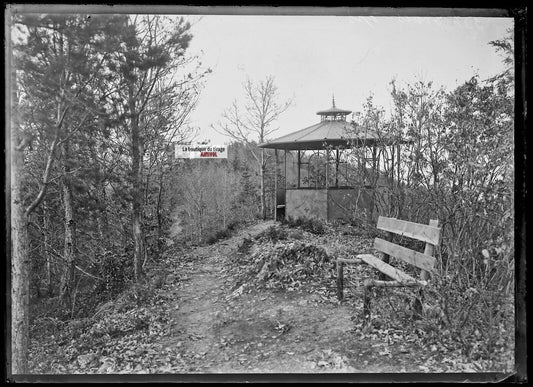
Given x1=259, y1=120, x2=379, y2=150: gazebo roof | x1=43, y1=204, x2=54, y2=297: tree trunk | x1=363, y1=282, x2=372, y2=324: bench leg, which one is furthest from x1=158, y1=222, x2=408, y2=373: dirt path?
x1=259, y1=120, x2=379, y2=150: gazebo roof

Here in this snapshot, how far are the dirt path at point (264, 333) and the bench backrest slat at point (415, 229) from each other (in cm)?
116

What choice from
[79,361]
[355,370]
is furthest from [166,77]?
[355,370]

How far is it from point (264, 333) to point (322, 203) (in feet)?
20.1

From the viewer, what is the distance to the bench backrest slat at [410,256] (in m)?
3.92

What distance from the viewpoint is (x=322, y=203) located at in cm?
1020

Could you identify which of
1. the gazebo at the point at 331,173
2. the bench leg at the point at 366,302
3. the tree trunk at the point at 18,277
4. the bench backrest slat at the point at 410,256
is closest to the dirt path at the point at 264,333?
the bench leg at the point at 366,302

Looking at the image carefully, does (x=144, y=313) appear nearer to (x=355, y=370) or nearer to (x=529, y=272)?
(x=355, y=370)

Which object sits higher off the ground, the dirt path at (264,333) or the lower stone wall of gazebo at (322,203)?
the lower stone wall of gazebo at (322,203)

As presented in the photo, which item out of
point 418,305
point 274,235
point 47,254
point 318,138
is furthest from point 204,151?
point 318,138

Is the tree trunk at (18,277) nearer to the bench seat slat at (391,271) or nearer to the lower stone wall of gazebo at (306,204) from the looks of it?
the bench seat slat at (391,271)

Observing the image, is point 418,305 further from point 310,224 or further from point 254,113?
point 254,113

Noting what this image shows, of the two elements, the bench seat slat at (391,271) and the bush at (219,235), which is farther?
the bush at (219,235)

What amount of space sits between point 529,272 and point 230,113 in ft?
18.7

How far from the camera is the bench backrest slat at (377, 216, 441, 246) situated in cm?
398
